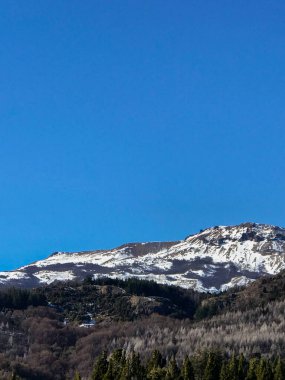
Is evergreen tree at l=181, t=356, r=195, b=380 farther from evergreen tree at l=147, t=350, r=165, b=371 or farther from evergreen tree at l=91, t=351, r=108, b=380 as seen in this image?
evergreen tree at l=91, t=351, r=108, b=380

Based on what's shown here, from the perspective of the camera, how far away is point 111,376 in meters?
162

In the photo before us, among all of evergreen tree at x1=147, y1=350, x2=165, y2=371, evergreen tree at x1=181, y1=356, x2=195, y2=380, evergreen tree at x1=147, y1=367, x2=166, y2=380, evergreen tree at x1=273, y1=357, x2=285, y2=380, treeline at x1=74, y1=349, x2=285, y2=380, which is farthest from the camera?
evergreen tree at x1=147, y1=350, x2=165, y2=371

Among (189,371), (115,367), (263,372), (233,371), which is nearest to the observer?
(263,372)

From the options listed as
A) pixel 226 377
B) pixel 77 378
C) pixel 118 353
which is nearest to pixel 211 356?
pixel 226 377

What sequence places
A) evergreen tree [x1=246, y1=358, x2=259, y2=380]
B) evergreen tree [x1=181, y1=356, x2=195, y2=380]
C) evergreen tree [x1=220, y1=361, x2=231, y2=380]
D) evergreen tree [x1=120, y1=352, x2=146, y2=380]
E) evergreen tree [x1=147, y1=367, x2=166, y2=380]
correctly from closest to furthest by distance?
evergreen tree [x1=147, y1=367, x2=166, y2=380], evergreen tree [x1=246, y1=358, x2=259, y2=380], evergreen tree [x1=181, y1=356, x2=195, y2=380], evergreen tree [x1=220, y1=361, x2=231, y2=380], evergreen tree [x1=120, y1=352, x2=146, y2=380]

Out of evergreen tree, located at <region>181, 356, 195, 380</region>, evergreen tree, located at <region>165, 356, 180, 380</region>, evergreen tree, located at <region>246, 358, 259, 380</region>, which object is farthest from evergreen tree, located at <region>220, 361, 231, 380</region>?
evergreen tree, located at <region>165, 356, 180, 380</region>

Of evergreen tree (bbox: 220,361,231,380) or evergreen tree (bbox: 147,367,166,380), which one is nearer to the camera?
evergreen tree (bbox: 147,367,166,380)

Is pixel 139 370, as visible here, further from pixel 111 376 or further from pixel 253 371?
pixel 253 371

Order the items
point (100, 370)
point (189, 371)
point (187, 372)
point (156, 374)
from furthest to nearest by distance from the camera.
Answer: point (100, 370), point (189, 371), point (187, 372), point (156, 374)

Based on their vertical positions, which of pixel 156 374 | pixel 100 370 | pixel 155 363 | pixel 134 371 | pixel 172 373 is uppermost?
pixel 155 363

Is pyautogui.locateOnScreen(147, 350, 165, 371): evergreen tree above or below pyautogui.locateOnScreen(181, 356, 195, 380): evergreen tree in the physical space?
above

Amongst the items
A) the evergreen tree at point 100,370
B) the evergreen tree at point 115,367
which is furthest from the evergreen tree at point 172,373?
the evergreen tree at point 100,370

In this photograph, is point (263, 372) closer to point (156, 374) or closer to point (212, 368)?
point (212, 368)

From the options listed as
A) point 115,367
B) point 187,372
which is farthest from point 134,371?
point 187,372
